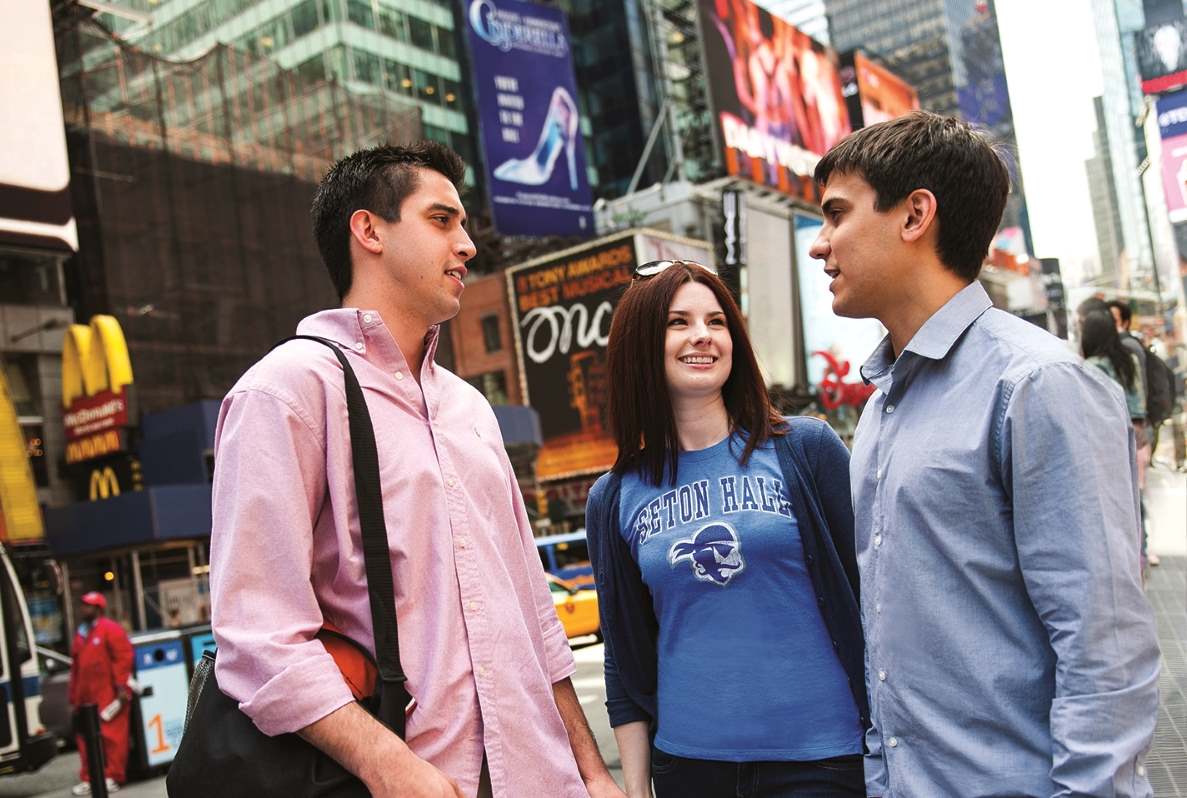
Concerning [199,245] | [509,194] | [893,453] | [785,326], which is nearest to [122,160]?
[199,245]

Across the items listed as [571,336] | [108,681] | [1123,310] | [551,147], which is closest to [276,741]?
[1123,310]

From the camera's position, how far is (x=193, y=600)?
2338 cm

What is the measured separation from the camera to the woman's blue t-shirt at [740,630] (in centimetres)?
274

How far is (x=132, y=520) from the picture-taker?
2109 centimetres

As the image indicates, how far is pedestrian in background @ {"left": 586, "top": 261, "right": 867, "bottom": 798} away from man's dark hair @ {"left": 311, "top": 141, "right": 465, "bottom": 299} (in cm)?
92

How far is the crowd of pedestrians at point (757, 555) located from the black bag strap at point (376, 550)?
0.12ft

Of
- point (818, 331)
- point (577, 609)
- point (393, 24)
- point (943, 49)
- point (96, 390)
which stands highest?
point (393, 24)

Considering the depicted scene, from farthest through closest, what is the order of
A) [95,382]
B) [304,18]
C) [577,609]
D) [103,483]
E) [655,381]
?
1. [304,18]
2. [103,483]
3. [95,382]
4. [577,609]
5. [655,381]

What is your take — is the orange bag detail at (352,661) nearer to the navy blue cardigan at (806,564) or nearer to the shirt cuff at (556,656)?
the shirt cuff at (556,656)

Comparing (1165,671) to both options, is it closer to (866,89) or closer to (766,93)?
(766,93)

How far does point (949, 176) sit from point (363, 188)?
131cm

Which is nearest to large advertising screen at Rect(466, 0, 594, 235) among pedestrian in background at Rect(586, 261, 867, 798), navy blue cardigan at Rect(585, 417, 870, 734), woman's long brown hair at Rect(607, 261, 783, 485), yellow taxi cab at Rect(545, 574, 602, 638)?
yellow taxi cab at Rect(545, 574, 602, 638)

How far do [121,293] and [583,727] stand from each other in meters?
25.0

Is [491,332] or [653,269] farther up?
[491,332]
